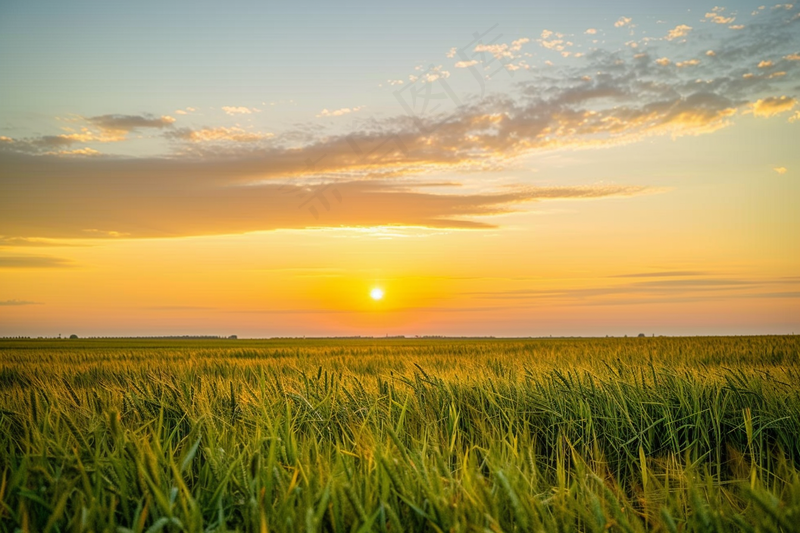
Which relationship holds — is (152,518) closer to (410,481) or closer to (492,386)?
(410,481)

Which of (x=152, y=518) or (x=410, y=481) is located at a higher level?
(x=410, y=481)

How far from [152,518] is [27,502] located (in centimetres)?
60

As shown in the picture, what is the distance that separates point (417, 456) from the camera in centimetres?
244

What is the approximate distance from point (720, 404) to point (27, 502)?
5974mm

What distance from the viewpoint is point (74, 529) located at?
181cm

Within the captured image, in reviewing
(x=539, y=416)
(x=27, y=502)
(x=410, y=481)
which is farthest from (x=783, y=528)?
(x=539, y=416)

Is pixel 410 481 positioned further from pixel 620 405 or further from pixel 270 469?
pixel 620 405

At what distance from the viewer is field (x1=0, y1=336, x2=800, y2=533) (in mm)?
1985

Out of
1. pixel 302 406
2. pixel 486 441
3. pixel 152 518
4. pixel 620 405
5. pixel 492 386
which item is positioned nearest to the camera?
pixel 152 518

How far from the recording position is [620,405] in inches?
197

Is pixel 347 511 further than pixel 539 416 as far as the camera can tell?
No

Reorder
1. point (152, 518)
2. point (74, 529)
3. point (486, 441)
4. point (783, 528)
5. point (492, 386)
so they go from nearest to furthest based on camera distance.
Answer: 1. point (74, 529)
2. point (783, 528)
3. point (152, 518)
4. point (486, 441)
5. point (492, 386)

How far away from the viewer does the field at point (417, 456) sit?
199cm

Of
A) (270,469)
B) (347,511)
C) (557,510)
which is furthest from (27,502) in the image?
(557,510)
